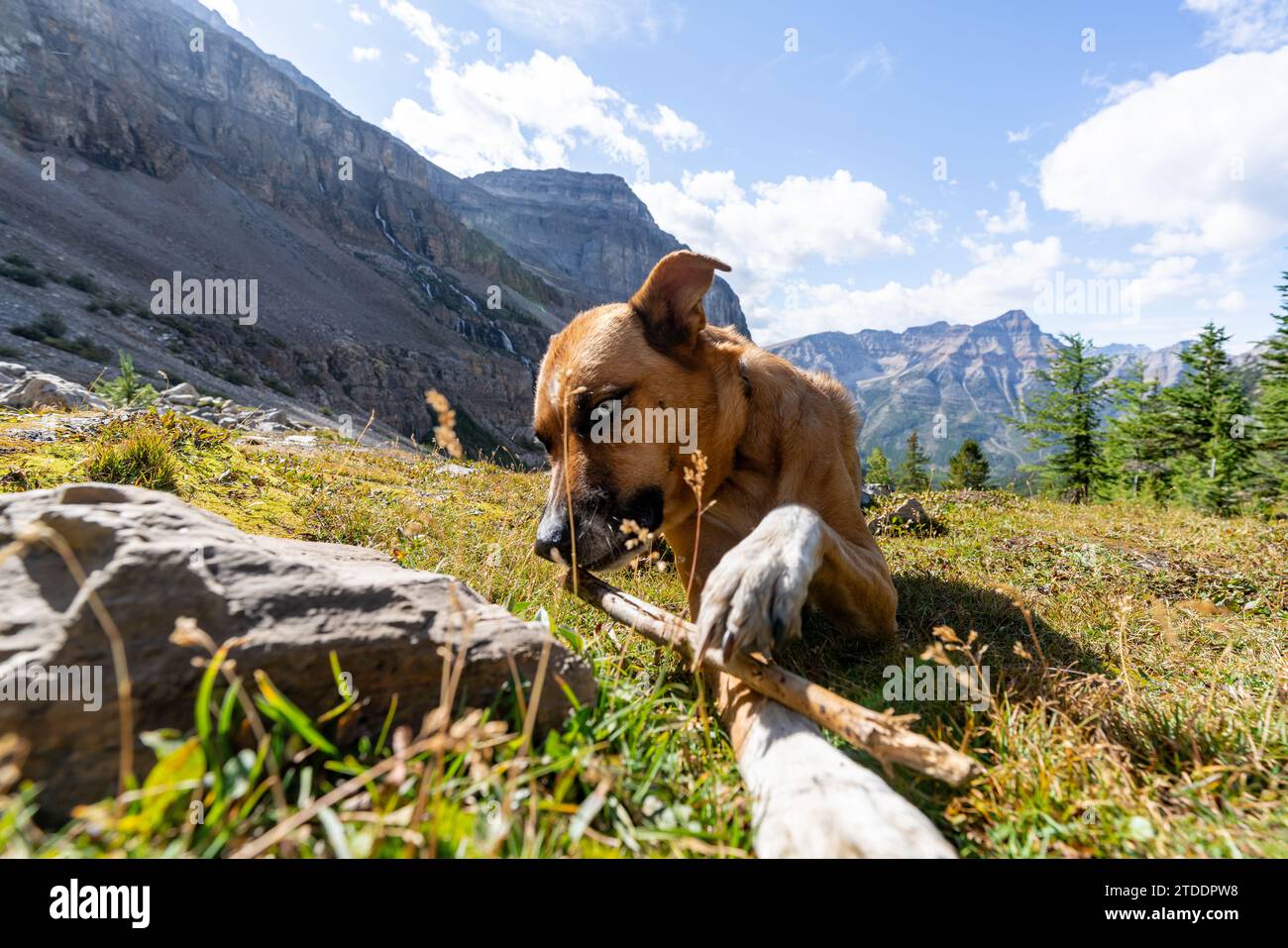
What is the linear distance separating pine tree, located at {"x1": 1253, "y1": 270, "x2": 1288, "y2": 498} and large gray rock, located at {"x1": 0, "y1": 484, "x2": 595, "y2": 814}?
2784cm

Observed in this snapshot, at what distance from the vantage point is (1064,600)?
15.9 ft

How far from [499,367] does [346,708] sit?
9531cm

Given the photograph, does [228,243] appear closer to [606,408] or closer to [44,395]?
[44,395]

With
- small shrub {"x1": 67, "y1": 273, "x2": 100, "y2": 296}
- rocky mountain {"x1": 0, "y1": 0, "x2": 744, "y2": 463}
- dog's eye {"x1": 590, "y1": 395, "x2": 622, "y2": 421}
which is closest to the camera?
dog's eye {"x1": 590, "y1": 395, "x2": 622, "y2": 421}

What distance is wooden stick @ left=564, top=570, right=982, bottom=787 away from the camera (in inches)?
63.9

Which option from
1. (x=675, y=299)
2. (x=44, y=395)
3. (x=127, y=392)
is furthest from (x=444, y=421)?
(x=44, y=395)

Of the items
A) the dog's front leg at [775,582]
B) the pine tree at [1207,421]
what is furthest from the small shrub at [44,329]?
the pine tree at [1207,421]

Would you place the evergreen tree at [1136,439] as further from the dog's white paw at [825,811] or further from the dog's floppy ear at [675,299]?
the dog's white paw at [825,811]

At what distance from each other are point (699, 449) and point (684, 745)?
2230 mm

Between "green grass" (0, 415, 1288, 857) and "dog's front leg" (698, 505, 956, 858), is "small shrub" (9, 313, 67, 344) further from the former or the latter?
"dog's front leg" (698, 505, 956, 858)

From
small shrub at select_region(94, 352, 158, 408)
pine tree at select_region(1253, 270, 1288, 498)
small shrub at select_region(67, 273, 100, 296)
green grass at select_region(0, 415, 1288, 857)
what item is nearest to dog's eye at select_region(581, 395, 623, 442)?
green grass at select_region(0, 415, 1288, 857)

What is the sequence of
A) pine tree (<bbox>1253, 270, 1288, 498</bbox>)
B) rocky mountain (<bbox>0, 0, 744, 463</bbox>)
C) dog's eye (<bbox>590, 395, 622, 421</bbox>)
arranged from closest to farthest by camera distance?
dog's eye (<bbox>590, 395, 622, 421</bbox>) < pine tree (<bbox>1253, 270, 1288, 498</bbox>) < rocky mountain (<bbox>0, 0, 744, 463</bbox>)

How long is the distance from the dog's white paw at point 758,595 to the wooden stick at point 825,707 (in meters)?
0.08

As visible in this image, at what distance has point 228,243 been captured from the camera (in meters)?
70.0
